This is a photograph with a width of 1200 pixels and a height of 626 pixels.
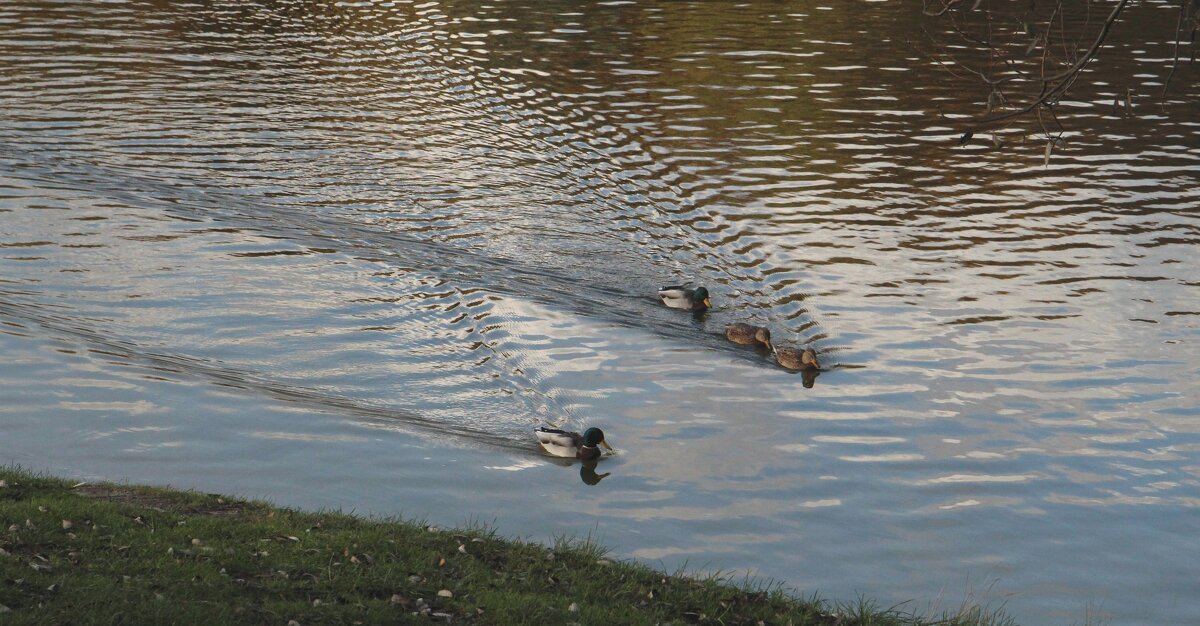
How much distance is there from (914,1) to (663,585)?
35.7 m

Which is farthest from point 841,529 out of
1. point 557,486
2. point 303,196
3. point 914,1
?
point 914,1

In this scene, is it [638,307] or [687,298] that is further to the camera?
[638,307]

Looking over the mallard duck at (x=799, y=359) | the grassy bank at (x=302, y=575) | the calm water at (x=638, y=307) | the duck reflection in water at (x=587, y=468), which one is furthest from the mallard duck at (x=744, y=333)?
the grassy bank at (x=302, y=575)

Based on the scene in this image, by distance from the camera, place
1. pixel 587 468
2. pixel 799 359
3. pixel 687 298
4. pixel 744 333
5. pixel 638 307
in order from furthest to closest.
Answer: pixel 638 307
pixel 687 298
pixel 744 333
pixel 799 359
pixel 587 468

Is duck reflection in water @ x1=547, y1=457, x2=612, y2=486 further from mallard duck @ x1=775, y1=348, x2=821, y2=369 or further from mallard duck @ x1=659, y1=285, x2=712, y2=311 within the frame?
mallard duck @ x1=659, y1=285, x2=712, y2=311

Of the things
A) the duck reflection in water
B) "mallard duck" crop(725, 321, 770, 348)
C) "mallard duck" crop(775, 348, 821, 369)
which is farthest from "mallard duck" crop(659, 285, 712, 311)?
the duck reflection in water

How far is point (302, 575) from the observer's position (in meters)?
8.76

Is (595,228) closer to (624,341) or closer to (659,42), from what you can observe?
(624,341)

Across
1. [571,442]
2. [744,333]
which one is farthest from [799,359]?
[571,442]

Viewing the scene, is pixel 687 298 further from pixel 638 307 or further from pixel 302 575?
pixel 302 575

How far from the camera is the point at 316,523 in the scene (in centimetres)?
999

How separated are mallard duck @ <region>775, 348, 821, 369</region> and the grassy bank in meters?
6.16

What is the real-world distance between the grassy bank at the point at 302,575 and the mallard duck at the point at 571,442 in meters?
3.05

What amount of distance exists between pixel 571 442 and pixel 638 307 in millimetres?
5122
